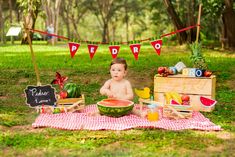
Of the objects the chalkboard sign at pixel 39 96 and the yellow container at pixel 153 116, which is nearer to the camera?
the yellow container at pixel 153 116

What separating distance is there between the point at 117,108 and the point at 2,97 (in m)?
3.09

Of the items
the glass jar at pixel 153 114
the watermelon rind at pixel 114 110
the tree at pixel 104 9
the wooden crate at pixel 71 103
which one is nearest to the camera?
the glass jar at pixel 153 114

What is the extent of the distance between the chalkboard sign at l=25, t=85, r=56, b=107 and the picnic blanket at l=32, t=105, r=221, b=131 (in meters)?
0.35

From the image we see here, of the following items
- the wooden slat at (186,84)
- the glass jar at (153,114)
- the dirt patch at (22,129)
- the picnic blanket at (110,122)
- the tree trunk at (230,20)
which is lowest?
the dirt patch at (22,129)

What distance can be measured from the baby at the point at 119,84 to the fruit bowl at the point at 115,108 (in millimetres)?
320

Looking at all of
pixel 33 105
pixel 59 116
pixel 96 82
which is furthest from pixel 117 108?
pixel 96 82

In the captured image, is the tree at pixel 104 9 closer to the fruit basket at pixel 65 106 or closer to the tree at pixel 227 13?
the tree at pixel 227 13

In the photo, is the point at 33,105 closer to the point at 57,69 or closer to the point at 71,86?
the point at 71,86

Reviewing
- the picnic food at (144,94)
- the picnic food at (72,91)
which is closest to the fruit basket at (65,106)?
the picnic food at (72,91)

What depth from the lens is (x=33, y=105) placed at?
6.56 m

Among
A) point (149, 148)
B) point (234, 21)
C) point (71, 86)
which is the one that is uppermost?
point (234, 21)

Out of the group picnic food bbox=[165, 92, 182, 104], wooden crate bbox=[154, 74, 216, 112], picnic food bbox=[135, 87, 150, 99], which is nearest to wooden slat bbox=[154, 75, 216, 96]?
wooden crate bbox=[154, 74, 216, 112]

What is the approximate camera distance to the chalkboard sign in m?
6.56

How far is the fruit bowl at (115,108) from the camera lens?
615 centimetres
